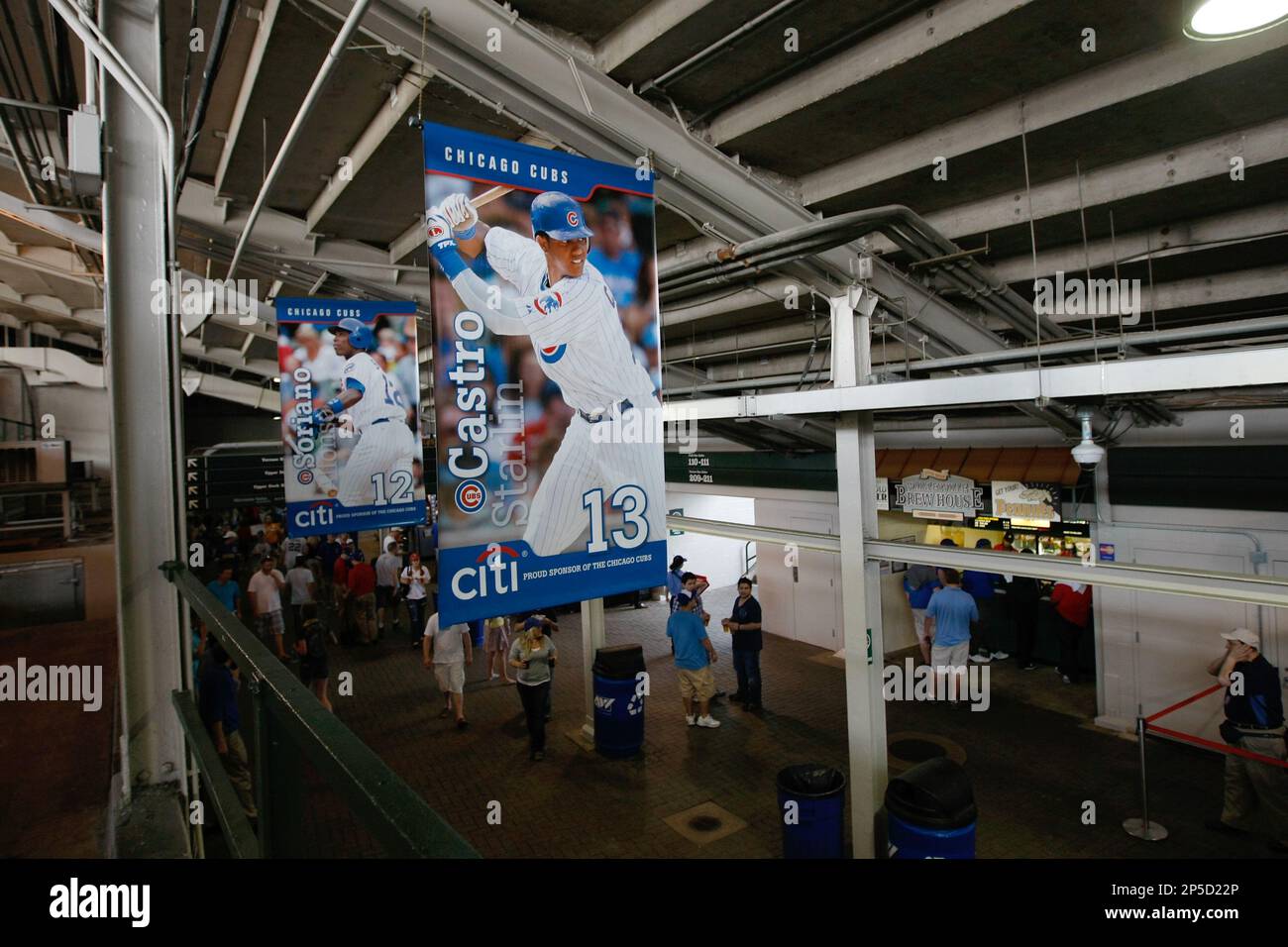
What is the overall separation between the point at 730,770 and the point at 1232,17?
7977 millimetres

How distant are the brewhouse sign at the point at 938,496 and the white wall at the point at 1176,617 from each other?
1.92m

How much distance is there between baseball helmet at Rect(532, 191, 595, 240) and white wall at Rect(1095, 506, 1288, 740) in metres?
8.20

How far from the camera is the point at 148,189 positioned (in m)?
3.78

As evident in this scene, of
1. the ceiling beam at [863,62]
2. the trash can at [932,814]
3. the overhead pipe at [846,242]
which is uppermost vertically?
the ceiling beam at [863,62]

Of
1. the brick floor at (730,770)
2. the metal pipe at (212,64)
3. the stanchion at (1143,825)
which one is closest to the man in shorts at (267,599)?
the brick floor at (730,770)

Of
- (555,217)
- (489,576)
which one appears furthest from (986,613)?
(555,217)

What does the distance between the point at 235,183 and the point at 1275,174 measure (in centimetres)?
988

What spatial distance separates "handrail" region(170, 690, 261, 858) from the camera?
2191 millimetres

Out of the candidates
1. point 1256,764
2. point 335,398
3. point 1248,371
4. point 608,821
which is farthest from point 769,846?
point 335,398

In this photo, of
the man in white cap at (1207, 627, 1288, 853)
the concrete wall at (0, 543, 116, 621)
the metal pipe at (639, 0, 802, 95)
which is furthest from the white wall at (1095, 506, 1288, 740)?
the concrete wall at (0, 543, 116, 621)

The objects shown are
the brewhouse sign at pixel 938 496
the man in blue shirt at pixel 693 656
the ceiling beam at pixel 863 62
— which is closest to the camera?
the ceiling beam at pixel 863 62

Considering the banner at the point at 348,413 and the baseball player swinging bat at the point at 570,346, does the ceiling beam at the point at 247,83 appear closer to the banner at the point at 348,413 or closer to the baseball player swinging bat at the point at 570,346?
the banner at the point at 348,413

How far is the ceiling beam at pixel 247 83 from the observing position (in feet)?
16.9

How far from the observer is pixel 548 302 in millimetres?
3424
